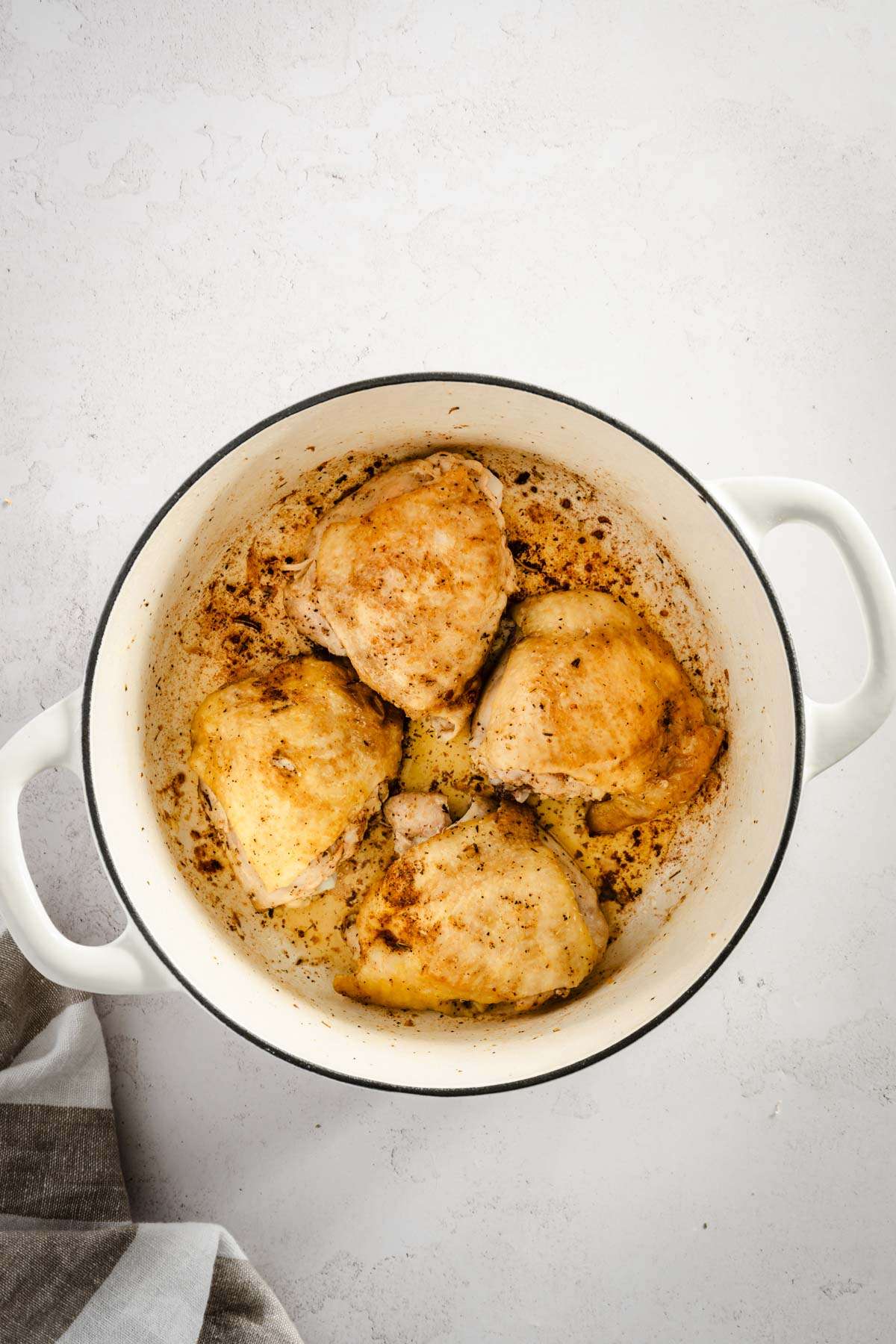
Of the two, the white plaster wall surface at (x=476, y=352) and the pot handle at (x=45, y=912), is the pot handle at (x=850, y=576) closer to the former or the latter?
the white plaster wall surface at (x=476, y=352)

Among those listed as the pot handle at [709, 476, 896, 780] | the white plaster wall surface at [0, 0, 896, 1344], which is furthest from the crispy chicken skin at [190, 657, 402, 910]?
the pot handle at [709, 476, 896, 780]

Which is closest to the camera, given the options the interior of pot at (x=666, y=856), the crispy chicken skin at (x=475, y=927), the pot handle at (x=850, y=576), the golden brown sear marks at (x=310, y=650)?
the pot handle at (x=850, y=576)

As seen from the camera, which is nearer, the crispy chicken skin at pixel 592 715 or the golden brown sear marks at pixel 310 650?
the crispy chicken skin at pixel 592 715

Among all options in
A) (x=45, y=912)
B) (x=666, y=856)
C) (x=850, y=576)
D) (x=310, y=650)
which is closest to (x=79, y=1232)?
(x=45, y=912)

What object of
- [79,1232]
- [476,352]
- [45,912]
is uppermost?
[476,352]

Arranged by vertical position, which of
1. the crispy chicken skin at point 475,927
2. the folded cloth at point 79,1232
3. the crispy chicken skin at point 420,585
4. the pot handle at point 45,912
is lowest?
the folded cloth at point 79,1232

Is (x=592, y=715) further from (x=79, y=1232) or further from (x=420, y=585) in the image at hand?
(x=79, y=1232)

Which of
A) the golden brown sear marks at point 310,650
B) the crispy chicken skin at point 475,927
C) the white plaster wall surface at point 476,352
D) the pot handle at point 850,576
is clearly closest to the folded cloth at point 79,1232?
the white plaster wall surface at point 476,352
